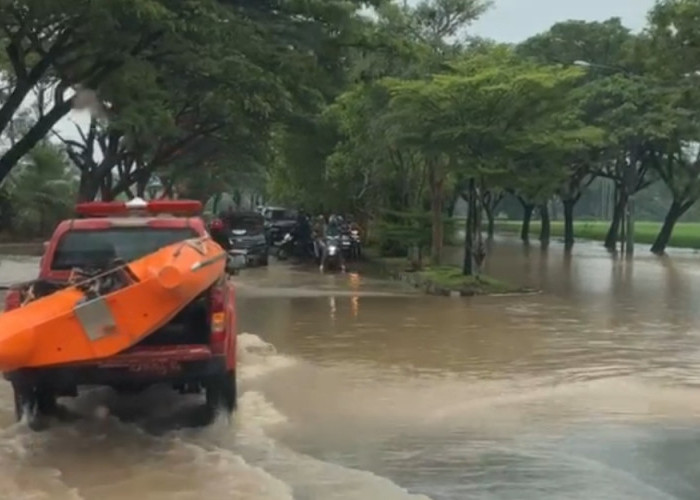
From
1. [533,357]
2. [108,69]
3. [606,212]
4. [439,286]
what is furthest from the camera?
[606,212]

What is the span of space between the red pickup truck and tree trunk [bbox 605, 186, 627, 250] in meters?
42.7

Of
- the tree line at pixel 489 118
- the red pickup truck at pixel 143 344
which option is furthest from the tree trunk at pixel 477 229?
the red pickup truck at pixel 143 344

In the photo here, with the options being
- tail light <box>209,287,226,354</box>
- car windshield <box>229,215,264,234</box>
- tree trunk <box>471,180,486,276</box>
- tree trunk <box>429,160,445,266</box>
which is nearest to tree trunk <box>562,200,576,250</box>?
car windshield <box>229,215,264,234</box>

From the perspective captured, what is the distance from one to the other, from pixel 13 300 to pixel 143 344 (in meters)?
1.20

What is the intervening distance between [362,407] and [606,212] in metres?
111

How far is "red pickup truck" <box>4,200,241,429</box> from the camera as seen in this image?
987cm

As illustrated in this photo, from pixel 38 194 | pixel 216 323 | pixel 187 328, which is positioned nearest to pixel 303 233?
pixel 38 194

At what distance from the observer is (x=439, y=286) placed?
2731 cm

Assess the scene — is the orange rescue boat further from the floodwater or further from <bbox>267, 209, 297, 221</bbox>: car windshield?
<bbox>267, 209, 297, 221</bbox>: car windshield

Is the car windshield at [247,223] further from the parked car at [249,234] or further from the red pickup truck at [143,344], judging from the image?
the red pickup truck at [143,344]

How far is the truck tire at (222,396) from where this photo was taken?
35.3 feet

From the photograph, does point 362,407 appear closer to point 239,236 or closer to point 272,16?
point 272,16

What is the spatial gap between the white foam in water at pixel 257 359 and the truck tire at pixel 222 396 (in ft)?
8.51

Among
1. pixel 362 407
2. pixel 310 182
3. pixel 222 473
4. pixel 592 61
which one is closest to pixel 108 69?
pixel 362 407
